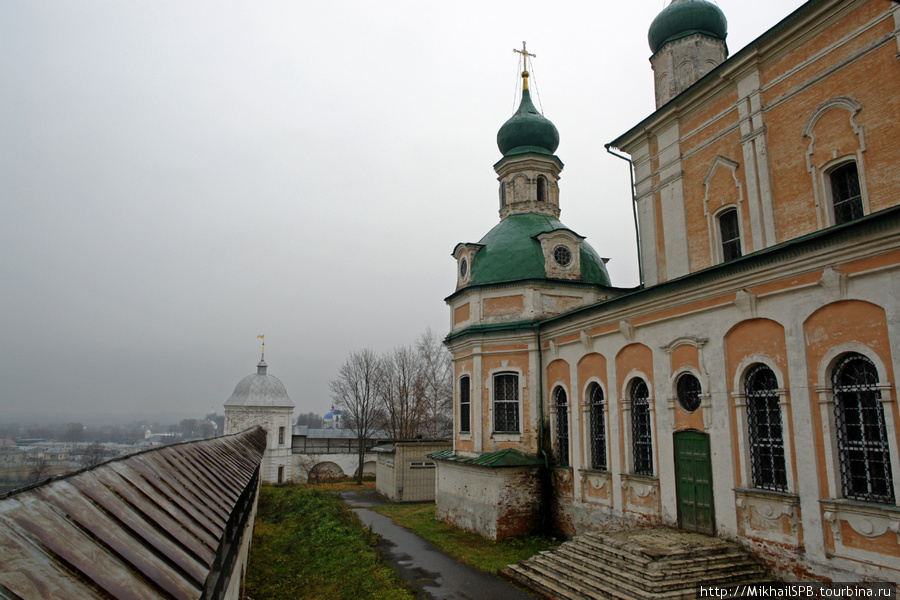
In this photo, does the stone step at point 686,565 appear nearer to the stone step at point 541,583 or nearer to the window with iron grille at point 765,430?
the stone step at point 541,583

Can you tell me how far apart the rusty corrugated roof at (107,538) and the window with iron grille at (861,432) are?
897 centimetres

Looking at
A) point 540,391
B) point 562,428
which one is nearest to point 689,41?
point 540,391

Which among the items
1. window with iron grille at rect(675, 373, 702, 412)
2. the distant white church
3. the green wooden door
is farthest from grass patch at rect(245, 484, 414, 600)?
the distant white church

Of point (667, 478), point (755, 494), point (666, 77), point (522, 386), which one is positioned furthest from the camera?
point (522, 386)

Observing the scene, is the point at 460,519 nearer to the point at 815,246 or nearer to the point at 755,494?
the point at 755,494

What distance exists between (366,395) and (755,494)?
115 ft

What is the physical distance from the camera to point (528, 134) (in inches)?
878

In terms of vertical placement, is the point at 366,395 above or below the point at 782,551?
above

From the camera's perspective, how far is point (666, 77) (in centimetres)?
1623

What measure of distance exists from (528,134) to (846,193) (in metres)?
13.1

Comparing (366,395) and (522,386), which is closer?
(522,386)

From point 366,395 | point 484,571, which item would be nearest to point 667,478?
point 484,571

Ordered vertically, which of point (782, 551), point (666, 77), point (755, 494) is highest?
point (666, 77)

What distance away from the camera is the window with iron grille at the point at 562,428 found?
16.7 meters
